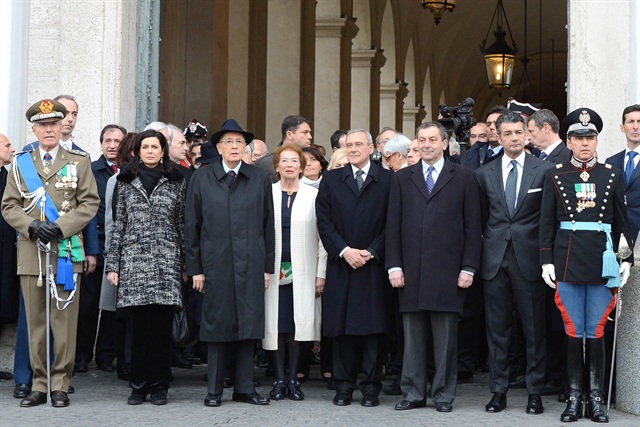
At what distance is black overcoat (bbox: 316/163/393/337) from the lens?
28.6 ft

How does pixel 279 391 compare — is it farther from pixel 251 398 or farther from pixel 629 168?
pixel 629 168

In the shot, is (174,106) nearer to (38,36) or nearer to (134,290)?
(38,36)

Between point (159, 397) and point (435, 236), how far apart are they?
7.12 ft

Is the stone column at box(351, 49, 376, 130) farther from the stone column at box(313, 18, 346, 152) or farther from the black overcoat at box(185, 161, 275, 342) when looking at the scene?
the black overcoat at box(185, 161, 275, 342)

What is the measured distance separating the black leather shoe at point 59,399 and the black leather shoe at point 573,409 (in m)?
→ 3.27

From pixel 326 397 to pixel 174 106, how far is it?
6075mm

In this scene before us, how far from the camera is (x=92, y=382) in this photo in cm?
957

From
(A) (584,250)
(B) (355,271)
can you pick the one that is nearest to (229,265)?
(B) (355,271)

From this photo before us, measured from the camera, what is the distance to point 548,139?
9562mm

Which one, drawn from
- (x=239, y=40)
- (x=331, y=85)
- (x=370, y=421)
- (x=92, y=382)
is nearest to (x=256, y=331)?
(x=370, y=421)

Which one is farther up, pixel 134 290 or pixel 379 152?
pixel 379 152

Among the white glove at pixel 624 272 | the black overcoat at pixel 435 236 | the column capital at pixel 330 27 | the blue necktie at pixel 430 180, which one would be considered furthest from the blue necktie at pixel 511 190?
the column capital at pixel 330 27

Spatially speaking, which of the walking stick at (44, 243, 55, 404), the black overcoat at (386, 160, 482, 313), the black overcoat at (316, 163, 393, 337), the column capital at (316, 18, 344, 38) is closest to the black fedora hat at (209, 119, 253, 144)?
the black overcoat at (316, 163, 393, 337)

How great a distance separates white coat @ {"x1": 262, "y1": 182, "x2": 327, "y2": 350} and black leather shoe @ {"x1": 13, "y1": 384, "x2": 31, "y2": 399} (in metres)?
1.69
